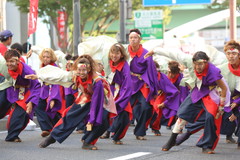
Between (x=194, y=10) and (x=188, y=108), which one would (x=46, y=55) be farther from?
(x=194, y=10)

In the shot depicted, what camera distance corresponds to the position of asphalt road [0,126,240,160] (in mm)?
8648

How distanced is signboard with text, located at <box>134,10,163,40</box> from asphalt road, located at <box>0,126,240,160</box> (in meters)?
13.1

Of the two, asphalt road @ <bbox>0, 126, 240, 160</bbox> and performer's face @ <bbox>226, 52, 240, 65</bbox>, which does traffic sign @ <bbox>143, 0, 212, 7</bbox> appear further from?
performer's face @ <bbox>226, 52, 240, 65</bbox>

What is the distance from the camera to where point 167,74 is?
13.3 metres

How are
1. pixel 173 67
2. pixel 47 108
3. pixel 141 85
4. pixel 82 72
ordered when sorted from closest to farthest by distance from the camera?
1. pixel 82 72
2. pixel 141 85
3. pixel 47 108
4. pixel 173 67

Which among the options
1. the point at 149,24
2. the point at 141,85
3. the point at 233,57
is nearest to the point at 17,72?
the point at 141,85

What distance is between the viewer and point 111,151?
9336 millimetres

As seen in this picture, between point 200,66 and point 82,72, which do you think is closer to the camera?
point 200,66

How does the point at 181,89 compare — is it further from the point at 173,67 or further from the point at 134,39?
the point at 134,39

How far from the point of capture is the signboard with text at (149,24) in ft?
78.7

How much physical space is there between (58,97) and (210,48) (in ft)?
8.86

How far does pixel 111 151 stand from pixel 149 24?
1502 cm

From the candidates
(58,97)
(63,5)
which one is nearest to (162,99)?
(58,97)

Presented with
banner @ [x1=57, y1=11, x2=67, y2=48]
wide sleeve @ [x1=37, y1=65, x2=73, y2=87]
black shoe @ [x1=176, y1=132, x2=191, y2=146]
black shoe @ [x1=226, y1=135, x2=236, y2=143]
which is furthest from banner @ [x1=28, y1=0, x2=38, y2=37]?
banner @ [x1=57, y1=11, x2=67, y2=48]
